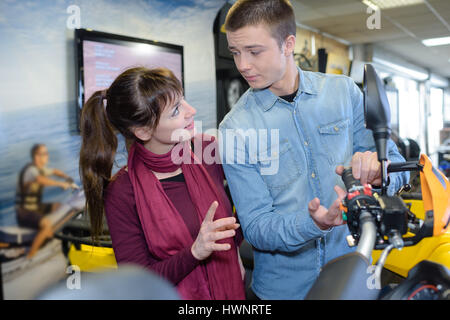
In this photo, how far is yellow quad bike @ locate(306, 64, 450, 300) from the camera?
0.56m

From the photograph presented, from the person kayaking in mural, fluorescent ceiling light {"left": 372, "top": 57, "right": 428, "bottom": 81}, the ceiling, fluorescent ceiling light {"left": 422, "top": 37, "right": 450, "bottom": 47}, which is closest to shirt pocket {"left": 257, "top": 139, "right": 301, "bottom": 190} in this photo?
the person kayaking in mural

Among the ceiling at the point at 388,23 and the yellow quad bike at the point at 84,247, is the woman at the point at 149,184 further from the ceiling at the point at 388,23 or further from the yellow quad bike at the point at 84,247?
the ceiling at the point at 388,23

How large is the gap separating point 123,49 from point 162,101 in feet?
6.07

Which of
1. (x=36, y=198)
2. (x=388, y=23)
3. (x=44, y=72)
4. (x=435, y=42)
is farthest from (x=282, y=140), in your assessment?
(x=435, y=42)

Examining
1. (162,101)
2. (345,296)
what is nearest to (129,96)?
(162,101)

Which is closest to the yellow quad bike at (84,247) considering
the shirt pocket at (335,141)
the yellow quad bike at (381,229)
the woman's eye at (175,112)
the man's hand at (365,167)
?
the woman's eye at (175,112)

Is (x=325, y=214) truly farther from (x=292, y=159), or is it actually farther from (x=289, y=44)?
(x=289, y=44)

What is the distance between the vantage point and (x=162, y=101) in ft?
4.28

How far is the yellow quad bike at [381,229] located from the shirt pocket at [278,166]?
14.0 inches

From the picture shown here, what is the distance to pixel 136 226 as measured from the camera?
1.29 m

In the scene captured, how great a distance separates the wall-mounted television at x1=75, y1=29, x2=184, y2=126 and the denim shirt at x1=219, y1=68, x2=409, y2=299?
132cm

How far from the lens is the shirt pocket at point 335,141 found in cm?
122
